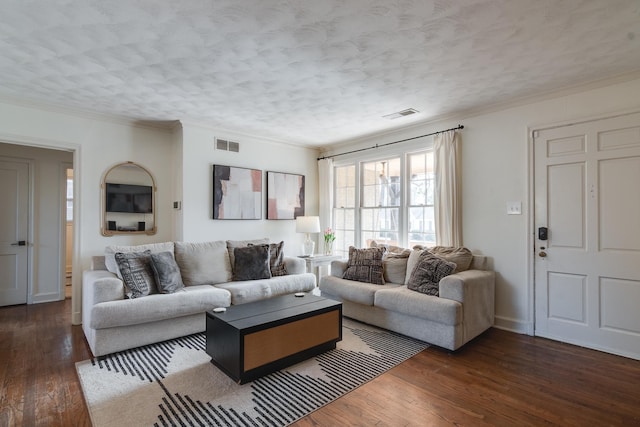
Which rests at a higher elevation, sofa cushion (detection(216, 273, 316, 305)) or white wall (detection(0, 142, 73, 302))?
white wall (detection(0, 142, 73, 302))

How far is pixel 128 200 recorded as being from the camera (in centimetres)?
426

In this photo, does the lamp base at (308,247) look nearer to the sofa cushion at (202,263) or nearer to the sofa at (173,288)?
the sofa at (173,288)

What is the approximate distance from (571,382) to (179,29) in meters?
3.80

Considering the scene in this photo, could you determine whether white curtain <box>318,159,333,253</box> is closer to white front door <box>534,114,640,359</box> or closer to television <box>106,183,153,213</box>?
television <box>106,183,153,213</box>

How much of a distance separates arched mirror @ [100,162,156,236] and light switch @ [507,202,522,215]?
4.39 m

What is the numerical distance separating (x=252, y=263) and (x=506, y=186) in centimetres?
308

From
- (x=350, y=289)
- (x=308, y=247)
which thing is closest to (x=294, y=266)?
(x=308, y=247)

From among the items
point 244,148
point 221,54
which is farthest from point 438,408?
point 244,148

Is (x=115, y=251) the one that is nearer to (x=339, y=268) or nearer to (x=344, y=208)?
(x=339, y=268)

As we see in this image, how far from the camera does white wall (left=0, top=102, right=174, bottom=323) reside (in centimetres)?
360

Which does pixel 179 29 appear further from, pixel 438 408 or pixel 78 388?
pixel 438 408

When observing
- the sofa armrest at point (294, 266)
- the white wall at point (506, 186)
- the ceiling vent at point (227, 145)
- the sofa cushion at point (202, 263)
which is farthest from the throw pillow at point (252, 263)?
the white wall at point (506, 186)

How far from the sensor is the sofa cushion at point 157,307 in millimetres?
2873

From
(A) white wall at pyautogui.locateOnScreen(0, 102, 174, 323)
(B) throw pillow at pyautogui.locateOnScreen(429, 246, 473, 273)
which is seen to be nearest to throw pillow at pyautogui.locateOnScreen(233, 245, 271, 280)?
(A) white wall at pyautogui.locateOnScreen(0, 102, 174, 323)
